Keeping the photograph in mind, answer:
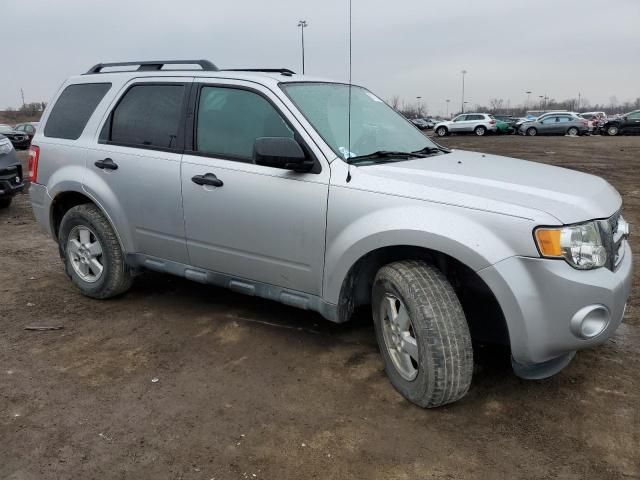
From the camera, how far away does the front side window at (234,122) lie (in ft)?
12.0

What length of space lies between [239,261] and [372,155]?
1118 millimetres

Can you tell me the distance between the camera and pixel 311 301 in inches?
139

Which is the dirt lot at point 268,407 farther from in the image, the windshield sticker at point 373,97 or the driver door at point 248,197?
the windshield sticker at point 373,97

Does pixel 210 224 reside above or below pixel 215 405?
above

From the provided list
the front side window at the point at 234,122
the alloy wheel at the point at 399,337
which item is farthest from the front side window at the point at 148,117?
the alloy wheel at the point at 399,337

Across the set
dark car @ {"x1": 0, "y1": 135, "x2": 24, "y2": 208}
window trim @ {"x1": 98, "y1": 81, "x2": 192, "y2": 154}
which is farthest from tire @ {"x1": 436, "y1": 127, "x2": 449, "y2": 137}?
window trim @ {"x1": 98, "y1": 81, "x2": 192, "y2": 154}

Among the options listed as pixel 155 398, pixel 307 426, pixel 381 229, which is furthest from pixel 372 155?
pixel 155 398

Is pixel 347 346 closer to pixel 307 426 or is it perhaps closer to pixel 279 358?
pixel 279 358

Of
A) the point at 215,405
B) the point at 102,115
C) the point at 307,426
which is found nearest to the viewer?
the point at 307,426

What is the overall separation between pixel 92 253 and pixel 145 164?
1058mm

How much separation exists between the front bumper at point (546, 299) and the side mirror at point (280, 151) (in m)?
1.23

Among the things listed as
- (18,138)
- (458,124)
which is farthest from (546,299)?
(458,124)

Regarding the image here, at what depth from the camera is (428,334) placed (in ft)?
9.43

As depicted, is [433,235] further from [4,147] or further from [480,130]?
[480,130]
